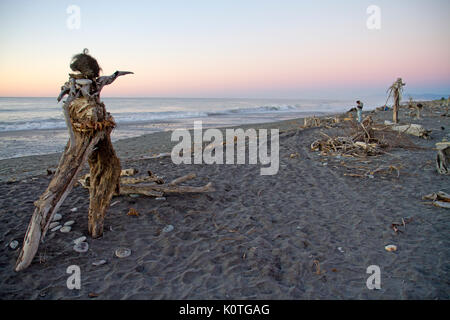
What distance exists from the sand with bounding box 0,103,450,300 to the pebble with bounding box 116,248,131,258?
80 mm

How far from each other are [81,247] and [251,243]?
2156mm

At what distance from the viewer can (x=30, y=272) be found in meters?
2.87

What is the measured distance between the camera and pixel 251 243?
3.54 metres

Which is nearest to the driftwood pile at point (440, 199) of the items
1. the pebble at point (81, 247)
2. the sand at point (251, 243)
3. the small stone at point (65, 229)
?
the sand at point (251, 243)

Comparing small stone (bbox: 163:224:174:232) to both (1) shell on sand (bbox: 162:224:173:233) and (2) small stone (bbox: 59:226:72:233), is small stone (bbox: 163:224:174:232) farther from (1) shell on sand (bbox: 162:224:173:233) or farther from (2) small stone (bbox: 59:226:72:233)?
(2) small stone (bbox: 59:226:72:233)

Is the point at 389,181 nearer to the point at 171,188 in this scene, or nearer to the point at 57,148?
the point at 171,188

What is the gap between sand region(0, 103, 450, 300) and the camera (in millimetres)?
2717

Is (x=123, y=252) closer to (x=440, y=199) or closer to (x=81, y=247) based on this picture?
(x=81, y=247)

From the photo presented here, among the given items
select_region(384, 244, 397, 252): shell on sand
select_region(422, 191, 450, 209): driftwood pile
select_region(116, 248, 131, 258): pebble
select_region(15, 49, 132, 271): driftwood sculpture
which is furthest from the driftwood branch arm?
select_region(422, 191, 450, 209): driftwood pile

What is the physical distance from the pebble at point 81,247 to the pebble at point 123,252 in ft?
1.30

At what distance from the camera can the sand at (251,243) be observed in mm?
2717

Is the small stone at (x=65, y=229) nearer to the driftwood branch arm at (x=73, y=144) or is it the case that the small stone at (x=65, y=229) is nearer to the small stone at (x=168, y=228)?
the driftwood branch arm at (x=73, y=144)
